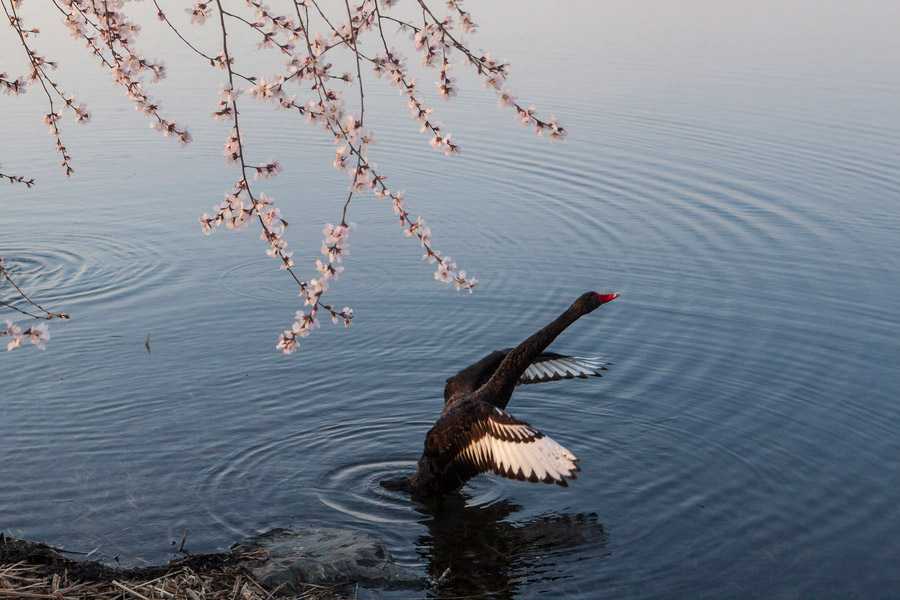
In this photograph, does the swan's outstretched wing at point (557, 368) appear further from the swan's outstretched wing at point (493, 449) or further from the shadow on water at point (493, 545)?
the swan's outstretched wing at point (493, 449)

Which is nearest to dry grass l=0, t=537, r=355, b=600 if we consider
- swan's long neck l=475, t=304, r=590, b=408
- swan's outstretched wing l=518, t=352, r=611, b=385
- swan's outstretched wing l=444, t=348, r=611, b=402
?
swan's long neck l=475, t=304, r=590, b=408

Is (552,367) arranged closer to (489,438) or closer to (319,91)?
(489,438)

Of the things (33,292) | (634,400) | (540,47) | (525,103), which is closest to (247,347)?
(33,292)

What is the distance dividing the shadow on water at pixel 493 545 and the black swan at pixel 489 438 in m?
0.31

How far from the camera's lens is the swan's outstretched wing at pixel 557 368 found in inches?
352

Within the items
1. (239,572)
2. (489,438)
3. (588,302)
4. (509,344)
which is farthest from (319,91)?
(509,344)

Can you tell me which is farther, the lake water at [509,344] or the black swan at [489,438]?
the lake water at [509,344]

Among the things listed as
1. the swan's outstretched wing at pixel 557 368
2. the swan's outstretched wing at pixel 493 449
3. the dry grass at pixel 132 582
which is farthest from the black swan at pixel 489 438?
the dry grass at pixel 132 582

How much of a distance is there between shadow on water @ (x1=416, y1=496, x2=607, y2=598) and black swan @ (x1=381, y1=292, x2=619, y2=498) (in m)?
0.31

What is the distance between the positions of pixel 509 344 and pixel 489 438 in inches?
155

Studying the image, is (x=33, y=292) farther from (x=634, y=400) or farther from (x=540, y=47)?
(x=540, y=47)

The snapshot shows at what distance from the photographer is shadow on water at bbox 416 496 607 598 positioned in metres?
6.76

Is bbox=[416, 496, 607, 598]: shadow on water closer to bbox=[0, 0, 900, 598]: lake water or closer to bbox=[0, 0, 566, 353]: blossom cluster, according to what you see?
bbox=[0, 0, 900, 598]: lake water

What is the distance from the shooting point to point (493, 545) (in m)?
7.23
